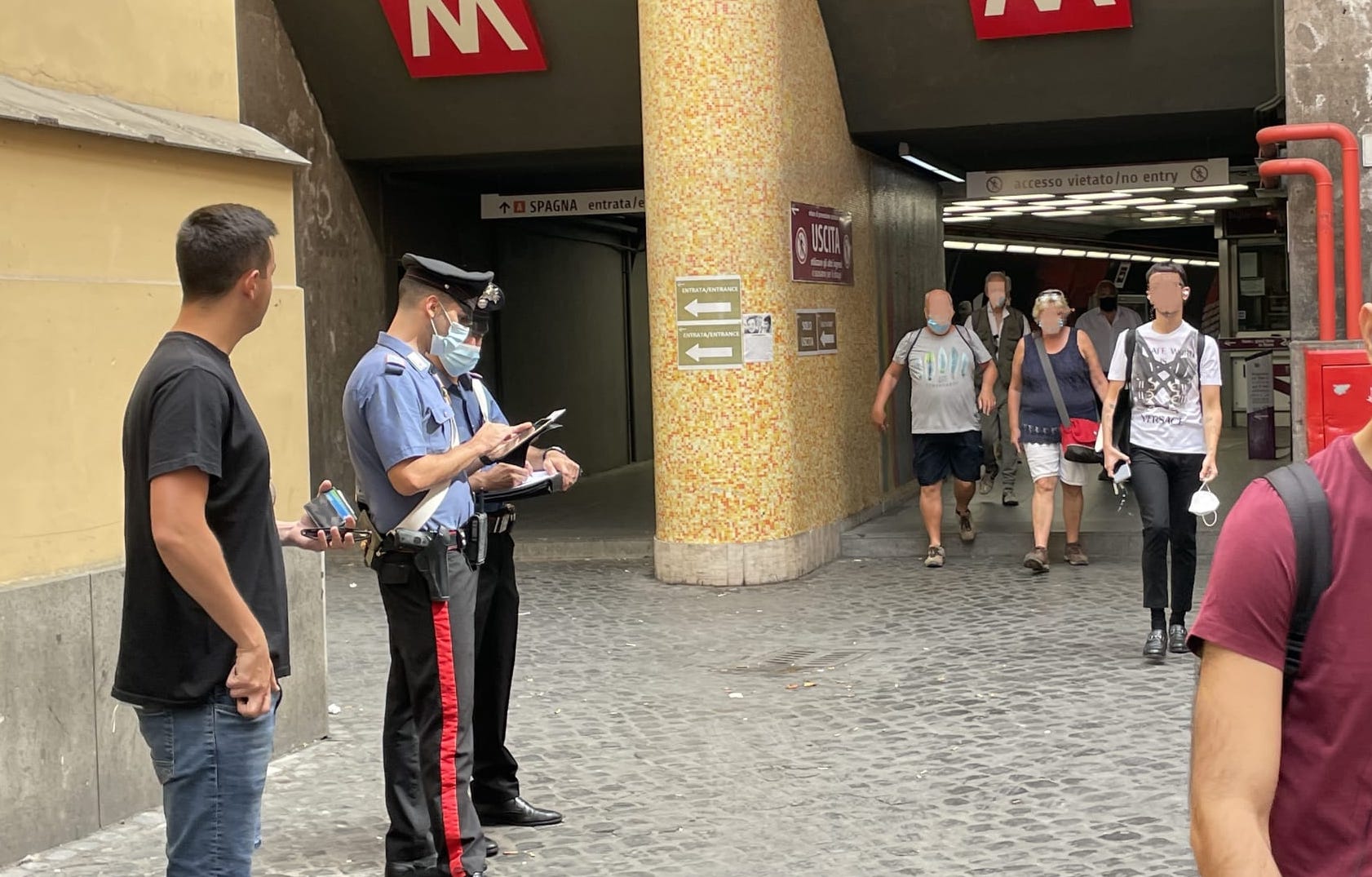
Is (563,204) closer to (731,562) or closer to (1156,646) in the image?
(731,562)

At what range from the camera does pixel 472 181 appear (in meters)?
14.6

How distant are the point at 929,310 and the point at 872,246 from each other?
2100mm

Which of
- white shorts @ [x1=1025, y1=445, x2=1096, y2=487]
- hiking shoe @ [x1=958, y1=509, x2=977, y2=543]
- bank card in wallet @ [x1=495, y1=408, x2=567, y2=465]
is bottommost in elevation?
hiking shoe @ [x1=958, y1=509, x2=977, y2=543]

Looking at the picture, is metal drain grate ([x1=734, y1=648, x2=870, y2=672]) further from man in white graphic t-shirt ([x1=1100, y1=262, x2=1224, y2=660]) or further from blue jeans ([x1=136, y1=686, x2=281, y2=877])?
blue jeans ([x1=136, y1=686, x2=281, y2=877])

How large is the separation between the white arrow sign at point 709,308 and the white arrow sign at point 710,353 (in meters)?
0.21

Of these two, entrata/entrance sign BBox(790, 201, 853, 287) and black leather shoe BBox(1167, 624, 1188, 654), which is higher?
entrata/entrance sign BBox(790, 201, 853, 287)

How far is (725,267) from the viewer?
1038cm

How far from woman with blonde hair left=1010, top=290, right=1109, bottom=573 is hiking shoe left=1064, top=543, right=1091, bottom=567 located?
1.38 feet

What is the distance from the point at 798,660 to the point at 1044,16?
A: 5262 millimetres

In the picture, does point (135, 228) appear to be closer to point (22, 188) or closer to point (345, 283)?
point (22, 188)

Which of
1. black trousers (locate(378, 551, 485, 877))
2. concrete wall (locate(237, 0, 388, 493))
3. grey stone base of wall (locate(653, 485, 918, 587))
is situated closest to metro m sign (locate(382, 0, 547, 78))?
concrete wall (locate(237, 0, 388, 493))

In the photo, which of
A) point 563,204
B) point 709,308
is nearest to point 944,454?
point 709,308

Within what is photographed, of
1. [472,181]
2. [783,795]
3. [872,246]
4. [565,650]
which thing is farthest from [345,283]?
[783,795]

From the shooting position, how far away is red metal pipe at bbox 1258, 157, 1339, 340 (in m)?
9.30
